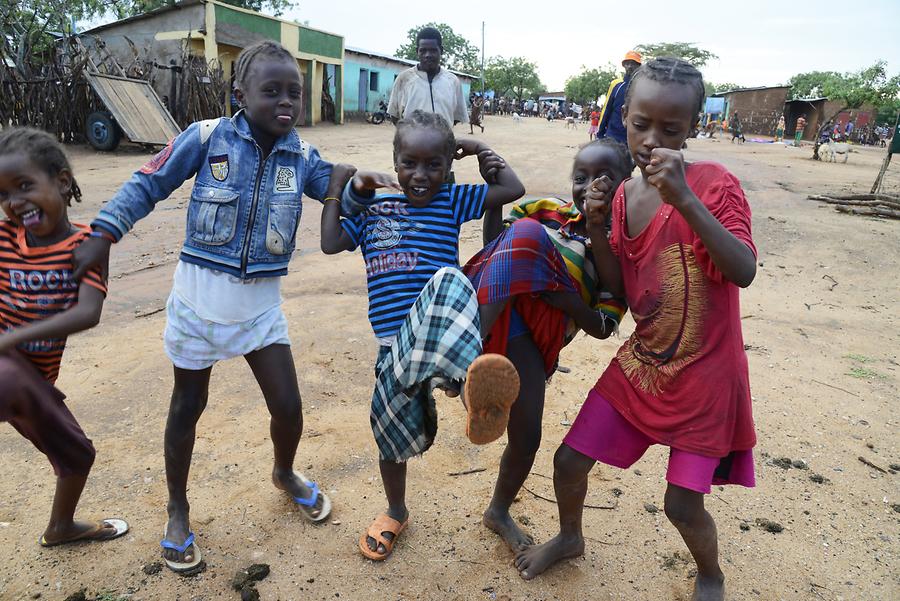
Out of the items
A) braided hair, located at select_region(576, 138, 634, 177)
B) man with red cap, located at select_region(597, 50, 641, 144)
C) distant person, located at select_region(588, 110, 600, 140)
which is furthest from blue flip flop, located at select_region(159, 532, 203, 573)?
distant person, located at select_region(588, 110, 600, 140)

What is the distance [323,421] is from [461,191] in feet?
5.17

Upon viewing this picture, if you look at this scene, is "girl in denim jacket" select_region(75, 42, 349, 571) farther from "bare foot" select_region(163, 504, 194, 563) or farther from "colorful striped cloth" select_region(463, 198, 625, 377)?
"colorful striped cloth" select_region(463, 198, 625, 377)

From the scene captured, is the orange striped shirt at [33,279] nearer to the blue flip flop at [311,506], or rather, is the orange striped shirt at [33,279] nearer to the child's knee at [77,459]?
the child's knee at [77,459]

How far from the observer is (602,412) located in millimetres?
1894

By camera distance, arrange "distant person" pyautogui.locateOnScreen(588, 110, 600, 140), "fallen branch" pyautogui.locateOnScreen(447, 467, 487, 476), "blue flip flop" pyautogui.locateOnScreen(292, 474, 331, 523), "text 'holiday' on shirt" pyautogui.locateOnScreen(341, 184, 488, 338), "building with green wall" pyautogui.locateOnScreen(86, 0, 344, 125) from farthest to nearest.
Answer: "building with green wall" pyautogui.locateOnScreen(86, 0, 344, 125) < "distant person" pyautogui.locateOnScreen(588, 110, 600, 140) < "fallen branch" pyautogui.locateOnScreen(447, 467, 487, 476) < "blue flip flop" pyautogui.locateOnScreen(292, 474, 331, 523) < "text 'holiday' on shirt" pyautogui.locateOnScreen(341, 184, 488, 338)

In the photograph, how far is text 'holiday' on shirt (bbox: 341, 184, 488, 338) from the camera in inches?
79.7

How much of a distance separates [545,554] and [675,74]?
1.61 metres

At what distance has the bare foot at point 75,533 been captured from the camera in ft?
6.91

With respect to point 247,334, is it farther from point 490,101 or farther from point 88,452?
point 490,101

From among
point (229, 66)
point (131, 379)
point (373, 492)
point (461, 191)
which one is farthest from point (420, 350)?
point (229, 66)

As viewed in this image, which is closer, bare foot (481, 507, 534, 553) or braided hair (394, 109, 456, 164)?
braided hair (394, 109, 456, 164)

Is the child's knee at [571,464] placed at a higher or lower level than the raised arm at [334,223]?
lower

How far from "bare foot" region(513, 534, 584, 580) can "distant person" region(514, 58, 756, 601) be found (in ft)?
1.36

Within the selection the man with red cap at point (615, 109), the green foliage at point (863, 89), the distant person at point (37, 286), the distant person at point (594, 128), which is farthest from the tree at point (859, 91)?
the distant person at point (37, 286)
